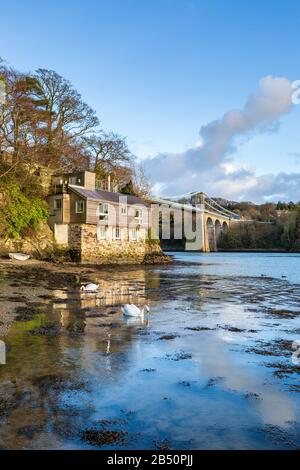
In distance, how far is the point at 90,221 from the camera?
33.1 meters

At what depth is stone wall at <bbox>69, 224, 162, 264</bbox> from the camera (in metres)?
32.9

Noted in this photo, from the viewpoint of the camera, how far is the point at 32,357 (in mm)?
6613

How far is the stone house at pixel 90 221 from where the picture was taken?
33.1 metres

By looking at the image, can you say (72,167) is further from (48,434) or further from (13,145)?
(48,434)

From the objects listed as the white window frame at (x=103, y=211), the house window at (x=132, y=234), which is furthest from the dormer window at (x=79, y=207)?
the house window at (x=132, y=234)

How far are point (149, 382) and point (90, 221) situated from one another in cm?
2812

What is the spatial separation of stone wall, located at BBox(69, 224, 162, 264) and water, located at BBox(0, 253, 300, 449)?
72.2 ft

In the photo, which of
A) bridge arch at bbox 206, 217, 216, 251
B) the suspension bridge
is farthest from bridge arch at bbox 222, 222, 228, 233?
bridge arch at bbox 206, 217, 216, 251

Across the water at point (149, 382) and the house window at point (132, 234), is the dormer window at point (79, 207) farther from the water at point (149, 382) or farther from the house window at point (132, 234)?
the water at point (149, 382)

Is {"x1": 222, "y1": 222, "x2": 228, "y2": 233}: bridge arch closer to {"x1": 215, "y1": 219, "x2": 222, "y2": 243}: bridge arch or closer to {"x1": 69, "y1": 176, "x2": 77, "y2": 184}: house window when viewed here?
{"x1": 215, "y1": 219, "x2": 222, "y2": 243}: bridge arch

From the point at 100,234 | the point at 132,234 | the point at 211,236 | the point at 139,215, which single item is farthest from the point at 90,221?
the point at 211,236

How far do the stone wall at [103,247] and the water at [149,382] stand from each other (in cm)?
2200

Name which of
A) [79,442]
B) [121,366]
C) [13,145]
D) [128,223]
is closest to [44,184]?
[13,145]

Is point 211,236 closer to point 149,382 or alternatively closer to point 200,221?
point 200,221
